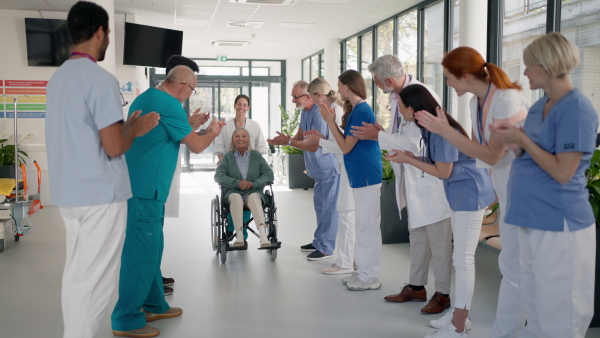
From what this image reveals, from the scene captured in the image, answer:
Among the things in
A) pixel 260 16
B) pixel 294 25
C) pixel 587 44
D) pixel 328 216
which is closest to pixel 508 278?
pixel 328 216

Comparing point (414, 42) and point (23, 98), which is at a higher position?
point (414, 42)

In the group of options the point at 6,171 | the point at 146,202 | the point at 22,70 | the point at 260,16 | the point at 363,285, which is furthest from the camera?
the point at 260,16

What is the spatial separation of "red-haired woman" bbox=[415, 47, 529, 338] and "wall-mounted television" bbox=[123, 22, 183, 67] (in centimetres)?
717

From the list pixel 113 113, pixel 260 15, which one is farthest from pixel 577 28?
pixel 260 15

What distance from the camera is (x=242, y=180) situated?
5086 millimetres

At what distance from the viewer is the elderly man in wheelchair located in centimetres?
486

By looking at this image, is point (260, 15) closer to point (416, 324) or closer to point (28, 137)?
point (28, 137)

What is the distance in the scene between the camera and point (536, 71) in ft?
6.98

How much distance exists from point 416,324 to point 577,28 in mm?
3544

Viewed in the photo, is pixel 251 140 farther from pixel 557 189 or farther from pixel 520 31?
pixel 557 189

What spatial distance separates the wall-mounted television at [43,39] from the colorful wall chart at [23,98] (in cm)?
36

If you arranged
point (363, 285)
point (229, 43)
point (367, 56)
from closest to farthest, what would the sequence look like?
point (363, 285), point (367, 56), point (229, 43)

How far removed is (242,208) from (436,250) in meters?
2.01

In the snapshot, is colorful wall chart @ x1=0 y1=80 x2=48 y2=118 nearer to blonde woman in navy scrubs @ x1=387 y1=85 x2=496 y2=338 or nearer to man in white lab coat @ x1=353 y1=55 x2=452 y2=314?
man in white lab coat @ x1=353 y1=55 x2=452 y2=314
